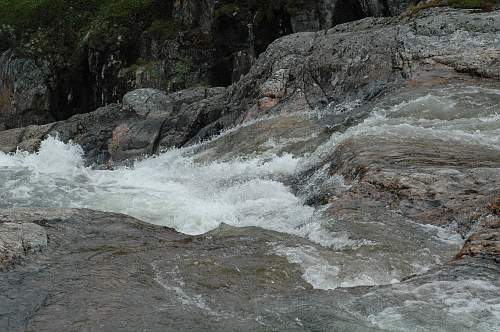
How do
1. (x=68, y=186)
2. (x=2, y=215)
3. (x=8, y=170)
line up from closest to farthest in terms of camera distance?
(x=2, y=215), (x=68, y=186), (x=8, y=170)

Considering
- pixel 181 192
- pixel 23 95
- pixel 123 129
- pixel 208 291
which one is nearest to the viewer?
pixel 208 291

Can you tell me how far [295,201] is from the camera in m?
10.7

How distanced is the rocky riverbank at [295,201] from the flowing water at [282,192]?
0.04 meters

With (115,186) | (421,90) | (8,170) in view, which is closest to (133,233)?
(115,186)

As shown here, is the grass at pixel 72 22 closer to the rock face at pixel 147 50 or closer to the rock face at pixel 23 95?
the rock face at pixel 147 50

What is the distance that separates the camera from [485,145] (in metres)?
10.8

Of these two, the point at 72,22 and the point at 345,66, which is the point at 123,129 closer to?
the point at 345,66

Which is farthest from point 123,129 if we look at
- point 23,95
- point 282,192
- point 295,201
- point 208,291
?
point 208,291

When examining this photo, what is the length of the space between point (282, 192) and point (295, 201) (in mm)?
733

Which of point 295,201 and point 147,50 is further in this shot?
point 147,50

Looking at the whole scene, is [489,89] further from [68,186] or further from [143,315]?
[143,315]

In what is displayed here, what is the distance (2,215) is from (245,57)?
19.9m

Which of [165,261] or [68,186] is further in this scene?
[68,186]

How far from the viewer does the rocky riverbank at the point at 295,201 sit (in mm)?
5359
